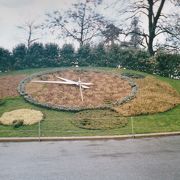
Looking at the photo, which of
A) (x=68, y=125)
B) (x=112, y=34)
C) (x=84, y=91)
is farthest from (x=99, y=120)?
(x=112, y=34)

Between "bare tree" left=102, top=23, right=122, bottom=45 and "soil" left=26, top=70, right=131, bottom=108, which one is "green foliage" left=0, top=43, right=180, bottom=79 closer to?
"soil" left=26, top=70, right=131, bottom=108

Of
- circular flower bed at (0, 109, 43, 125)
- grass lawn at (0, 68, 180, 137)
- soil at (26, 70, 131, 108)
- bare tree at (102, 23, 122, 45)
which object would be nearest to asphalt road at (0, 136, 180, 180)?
grass lawn at (0, 68, 180, 137)

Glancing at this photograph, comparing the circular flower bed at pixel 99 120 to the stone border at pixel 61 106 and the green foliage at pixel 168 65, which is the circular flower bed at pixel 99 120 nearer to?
the stone border at pixel 61 106

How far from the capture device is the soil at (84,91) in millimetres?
19669

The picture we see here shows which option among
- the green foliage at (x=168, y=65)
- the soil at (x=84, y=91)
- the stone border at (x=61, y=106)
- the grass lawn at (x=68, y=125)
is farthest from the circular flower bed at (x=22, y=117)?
the green foliage at (x=168, y=65)

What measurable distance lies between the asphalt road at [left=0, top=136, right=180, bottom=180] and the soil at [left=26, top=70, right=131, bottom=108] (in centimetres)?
496

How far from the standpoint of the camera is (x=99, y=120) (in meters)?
17.3

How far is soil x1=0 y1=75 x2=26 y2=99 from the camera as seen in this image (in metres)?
20.9

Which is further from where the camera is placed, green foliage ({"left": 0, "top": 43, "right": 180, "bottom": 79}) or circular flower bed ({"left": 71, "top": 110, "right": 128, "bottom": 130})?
green foliage ({"left": 0, "top": 43, "right": 180, "bottom": 79})

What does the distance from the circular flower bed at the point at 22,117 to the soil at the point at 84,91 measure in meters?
1.48

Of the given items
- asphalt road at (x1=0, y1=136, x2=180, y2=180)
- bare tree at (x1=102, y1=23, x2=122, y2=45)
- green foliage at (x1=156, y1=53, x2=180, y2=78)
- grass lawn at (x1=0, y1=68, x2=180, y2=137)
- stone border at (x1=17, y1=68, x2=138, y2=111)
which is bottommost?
asphalt road at (x1=0, y1=136, x2=180, y2=180)

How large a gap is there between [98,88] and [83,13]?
2059 centimetres

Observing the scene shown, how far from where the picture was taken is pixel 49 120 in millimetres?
17406

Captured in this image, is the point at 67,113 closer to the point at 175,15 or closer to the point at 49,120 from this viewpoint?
the point at 49,120
